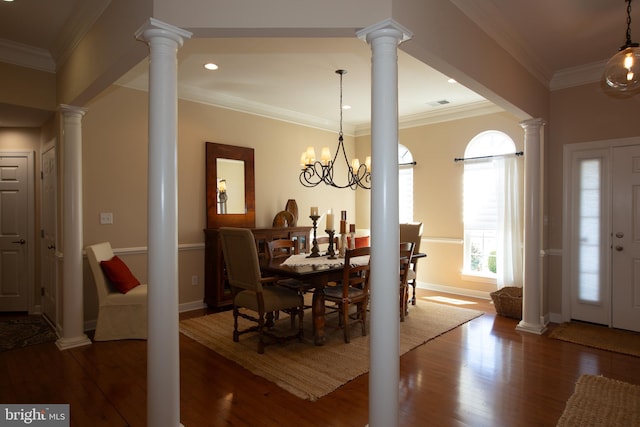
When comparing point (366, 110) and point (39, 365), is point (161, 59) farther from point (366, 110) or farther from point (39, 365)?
point (366, 110)

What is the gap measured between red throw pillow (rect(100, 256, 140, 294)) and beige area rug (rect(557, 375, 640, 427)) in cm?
375

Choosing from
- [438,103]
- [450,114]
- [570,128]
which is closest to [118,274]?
[438,103]

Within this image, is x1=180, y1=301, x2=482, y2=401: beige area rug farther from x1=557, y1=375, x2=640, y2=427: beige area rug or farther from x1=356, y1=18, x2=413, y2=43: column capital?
x1=356, y1=18, x2=413, y2=43: column capital

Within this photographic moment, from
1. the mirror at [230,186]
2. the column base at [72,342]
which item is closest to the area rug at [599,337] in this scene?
the mirror at [230,186]

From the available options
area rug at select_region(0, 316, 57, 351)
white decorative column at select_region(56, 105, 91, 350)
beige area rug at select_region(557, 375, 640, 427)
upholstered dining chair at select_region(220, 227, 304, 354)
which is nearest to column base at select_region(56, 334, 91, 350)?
white decorative column at select_region(56, 105, 91, 350)

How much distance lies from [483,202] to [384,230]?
4.10 meters

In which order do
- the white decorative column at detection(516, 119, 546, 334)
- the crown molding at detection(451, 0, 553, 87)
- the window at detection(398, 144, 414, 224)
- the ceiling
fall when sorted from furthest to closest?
the window at detection(398, 144, 414, 224)
the white decorative column at detection(516, 119, 546, 334)
the ceiling
the crown molding at detection(451, 0, 553, 87)

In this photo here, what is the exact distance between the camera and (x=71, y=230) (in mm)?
3535

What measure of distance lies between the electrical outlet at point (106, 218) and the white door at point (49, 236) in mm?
437

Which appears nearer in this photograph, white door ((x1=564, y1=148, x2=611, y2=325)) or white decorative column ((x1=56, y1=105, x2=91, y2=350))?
white decorative column ((x1=56, y1=105, x2=91, y2=350))

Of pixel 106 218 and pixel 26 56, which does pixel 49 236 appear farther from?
pixel 26 56

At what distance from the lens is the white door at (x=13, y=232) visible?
15.6 ft

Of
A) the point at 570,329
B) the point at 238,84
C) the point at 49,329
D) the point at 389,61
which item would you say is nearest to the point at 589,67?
the point at 570,329

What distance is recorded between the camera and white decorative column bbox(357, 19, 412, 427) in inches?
77.7
